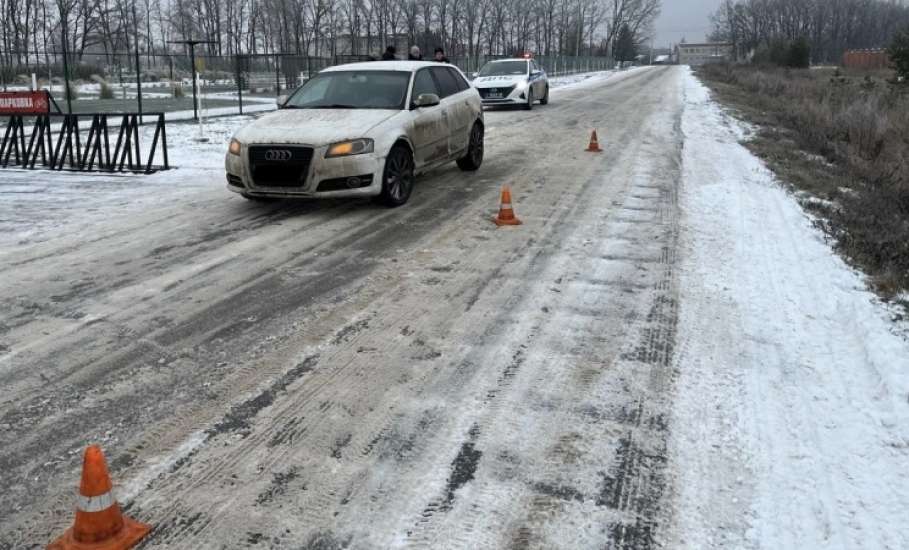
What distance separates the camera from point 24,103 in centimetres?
1212

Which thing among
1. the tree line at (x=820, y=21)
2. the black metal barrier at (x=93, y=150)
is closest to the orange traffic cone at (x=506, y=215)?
the black metal barrier at (x=93, y=150)

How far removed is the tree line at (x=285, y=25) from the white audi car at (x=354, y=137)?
49534 millimetres

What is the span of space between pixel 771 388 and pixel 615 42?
152370 millimetres

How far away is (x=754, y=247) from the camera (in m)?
6.98

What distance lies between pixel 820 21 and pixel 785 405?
6385 inches

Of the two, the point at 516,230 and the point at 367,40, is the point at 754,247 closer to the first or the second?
the point at 516,230

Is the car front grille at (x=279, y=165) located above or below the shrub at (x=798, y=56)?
below

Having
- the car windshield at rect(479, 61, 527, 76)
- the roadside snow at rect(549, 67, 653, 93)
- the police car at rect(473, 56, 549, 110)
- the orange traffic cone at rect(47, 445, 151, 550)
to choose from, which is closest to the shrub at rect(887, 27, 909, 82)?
the police car at rect(473, 56, 549, 110)

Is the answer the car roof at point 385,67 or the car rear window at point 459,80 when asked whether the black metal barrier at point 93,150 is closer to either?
the car roof at point 385,67

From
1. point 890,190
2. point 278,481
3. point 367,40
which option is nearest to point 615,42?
point 367,40

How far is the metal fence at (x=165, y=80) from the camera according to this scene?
79.3 ft

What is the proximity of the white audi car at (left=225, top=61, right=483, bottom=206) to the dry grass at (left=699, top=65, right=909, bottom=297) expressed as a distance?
4690 mm

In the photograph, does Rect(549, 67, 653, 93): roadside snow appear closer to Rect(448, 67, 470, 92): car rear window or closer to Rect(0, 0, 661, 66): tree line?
Rect(0, 0, 661, 66): tree line

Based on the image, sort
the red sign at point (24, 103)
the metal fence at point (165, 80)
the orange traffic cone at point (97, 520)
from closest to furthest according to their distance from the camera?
the orange traffic cone at point (97, 520) → the red sign at point (24, 103) → the metal fence at point (165, 80)
